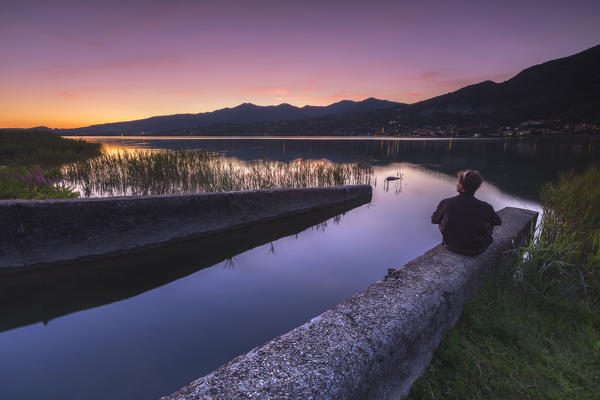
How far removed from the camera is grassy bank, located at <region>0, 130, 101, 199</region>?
6.71 meters

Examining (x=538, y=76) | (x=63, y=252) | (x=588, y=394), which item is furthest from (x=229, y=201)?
(x=538, y=76)

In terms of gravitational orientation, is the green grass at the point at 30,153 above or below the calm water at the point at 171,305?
above

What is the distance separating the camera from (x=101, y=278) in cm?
522

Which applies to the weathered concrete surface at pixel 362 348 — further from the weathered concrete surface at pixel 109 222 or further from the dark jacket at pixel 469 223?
the weathered concrete surface at pixel 109 222

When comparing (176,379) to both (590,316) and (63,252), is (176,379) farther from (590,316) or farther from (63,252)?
(590,316)

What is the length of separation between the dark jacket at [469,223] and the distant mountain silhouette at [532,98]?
381ft

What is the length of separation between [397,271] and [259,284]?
3.17m

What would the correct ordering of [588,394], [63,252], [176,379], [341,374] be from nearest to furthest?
1. [341,374]
2. [588,394]
3. [176,379]
4. [63,252]

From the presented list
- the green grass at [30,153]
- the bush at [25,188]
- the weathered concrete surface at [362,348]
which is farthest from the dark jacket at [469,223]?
the green grass at [30,153]

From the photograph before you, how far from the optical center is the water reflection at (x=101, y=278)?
438 cm

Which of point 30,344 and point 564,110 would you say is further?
point 564,110

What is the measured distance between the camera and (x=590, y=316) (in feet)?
11.2

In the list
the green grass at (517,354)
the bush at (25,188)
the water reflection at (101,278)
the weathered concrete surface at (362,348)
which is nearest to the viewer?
the weathered concrete surface at (362,348)

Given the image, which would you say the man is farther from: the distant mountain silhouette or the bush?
the distant mountain silhouette
